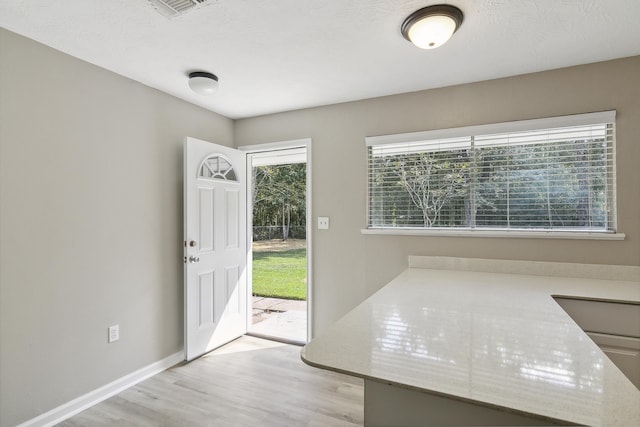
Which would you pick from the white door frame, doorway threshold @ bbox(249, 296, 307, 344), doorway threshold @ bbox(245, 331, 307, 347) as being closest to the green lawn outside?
doorway threshold @ bbox(249, 296, 307, 344)

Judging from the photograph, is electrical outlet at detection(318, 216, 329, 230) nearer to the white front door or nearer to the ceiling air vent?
the white front door

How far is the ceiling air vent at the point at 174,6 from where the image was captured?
5.18 feet

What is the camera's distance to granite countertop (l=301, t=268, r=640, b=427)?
0.79 metres

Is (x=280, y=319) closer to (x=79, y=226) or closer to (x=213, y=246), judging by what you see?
(x=213, y=246)

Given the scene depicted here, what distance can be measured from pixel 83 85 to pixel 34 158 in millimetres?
603

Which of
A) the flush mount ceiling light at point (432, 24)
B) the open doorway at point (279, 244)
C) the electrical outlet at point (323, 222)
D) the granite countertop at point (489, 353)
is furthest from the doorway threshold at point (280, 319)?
the flush mount ceiling light at point (432, 24)

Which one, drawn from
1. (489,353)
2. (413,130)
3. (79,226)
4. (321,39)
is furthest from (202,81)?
(489,353)

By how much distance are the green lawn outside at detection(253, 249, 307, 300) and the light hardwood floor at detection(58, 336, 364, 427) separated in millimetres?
→ 2653

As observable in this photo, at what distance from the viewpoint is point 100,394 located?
2305 mm

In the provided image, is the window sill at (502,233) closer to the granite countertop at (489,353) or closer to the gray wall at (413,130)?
the gray wall at (413,130)

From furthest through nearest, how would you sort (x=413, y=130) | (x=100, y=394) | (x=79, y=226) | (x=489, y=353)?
(x=413, y=130)
(x=100, y=394)
(x=79, y=226)
(x=489, y=353)

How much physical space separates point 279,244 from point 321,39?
6419mm

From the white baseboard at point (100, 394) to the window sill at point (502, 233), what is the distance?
2.03 m

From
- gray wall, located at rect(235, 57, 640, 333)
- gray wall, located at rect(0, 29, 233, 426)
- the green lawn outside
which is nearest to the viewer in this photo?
gray wall, located at rect(0, 29, 233, 426)
